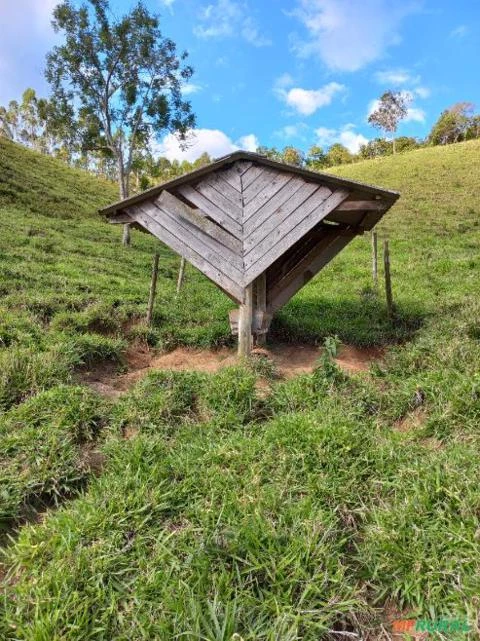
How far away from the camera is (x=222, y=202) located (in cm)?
559

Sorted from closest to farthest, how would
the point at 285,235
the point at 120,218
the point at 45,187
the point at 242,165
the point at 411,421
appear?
the point at 411,421
the point at 285,235
the point at 242,165
the point at 120,218
the point at 45,187

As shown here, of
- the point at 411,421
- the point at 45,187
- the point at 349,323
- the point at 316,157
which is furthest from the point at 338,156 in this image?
the point at 411,421

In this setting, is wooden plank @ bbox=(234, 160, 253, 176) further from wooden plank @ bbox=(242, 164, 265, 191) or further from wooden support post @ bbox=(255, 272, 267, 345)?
wooden support post @ bbox=(255, 272, 267, 345)

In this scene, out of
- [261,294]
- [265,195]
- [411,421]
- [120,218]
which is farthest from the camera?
→ [261,294]

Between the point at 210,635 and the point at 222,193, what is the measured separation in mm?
4749

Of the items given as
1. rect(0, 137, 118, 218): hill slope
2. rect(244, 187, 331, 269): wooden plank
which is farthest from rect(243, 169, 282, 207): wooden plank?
rect(0, 137, 118, 218): hill slope

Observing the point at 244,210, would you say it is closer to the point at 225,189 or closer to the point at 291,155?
the point at 225,189

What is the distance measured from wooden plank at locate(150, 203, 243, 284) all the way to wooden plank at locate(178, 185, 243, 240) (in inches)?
9.4

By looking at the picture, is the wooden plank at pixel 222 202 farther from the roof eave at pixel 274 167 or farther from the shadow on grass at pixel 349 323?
the shadow on grass at pixel 349 323

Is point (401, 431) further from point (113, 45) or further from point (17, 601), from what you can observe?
point (113, 45)

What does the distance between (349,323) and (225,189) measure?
347 cm

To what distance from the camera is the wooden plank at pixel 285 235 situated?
17.7ft

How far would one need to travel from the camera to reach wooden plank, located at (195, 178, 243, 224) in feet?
18.2

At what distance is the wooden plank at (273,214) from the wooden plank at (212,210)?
129mm
